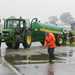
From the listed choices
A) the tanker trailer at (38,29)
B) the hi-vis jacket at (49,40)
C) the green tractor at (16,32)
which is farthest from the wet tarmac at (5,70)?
the tanker trailer at (38,29)

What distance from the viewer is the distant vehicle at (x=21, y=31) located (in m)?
28.2

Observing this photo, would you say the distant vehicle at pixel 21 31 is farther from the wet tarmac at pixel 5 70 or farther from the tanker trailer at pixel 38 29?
the wet tarmac at pixel 5 70

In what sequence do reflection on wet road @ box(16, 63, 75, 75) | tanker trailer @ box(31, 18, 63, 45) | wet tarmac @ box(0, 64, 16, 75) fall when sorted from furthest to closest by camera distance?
tanker trailer @ box(31, 18, 63, 45)
reflection on wet road @ box(16, 63, 75, 75)
wet tarmac @ box(0, 64, 16, 75)

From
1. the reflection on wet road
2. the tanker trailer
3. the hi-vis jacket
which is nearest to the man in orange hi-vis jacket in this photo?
the hi-vis jacket

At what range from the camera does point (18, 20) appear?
2883cm

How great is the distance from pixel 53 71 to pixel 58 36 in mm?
17525

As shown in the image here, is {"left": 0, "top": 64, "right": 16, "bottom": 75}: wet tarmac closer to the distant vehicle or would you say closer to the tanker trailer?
the distant vehicle

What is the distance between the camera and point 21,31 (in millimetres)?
28656

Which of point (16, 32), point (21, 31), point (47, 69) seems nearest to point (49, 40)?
point (47, 69)

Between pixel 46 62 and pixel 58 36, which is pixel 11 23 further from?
pixel 46 62

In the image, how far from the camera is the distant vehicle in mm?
28156

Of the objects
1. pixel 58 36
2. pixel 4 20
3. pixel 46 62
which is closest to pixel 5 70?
pixel 46 62

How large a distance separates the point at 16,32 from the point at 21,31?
537 mm

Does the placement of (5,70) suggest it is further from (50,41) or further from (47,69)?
(50,41)
